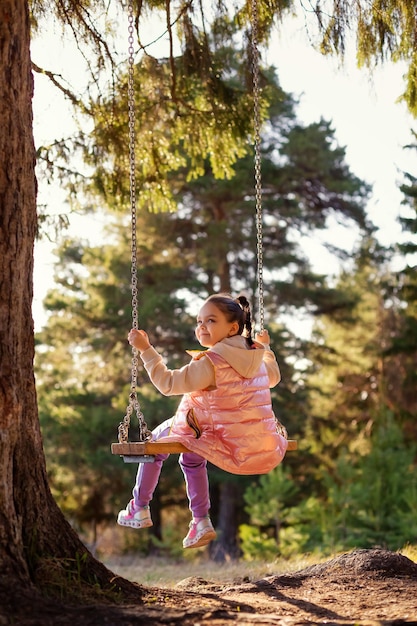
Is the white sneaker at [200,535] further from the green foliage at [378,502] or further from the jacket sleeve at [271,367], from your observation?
the green foliage at [378,502]

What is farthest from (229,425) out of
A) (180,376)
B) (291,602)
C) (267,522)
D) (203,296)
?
(203,296)

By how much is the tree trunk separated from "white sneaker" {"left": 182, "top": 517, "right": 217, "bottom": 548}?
52 cm

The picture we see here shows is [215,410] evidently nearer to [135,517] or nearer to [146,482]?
[146,482]

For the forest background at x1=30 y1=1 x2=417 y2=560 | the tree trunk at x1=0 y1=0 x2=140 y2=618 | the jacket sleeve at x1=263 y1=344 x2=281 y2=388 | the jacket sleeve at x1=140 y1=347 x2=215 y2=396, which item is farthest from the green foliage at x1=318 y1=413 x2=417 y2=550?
the tree trunk at x1=0 y1=0 x2=140 y2=618

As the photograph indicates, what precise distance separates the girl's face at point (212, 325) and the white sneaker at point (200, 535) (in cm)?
92

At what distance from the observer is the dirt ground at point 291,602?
329 cm

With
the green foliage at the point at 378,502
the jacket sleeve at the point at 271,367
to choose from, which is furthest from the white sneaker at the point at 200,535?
the green foliage at the point at 378,502

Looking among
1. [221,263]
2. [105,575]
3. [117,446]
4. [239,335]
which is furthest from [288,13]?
A: [221,263]

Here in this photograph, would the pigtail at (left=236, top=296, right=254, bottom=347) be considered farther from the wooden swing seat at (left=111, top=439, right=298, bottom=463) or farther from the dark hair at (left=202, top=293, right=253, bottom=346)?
the wooden swing seat at (left=111, top=439, right=298, bottom=463)

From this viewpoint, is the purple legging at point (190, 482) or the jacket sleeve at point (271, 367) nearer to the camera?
the purple legging at point (190, 482)

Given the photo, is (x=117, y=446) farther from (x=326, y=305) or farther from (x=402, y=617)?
(x=326, y=305)

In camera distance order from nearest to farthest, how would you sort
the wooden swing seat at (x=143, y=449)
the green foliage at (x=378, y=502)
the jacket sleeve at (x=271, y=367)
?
the wooden swing seat at (x=143, y=449) → the jacket sleeve at (x=271, y=367) → the green foliage at (x=378, y=502)

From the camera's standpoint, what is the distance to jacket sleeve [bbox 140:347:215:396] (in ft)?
13.9

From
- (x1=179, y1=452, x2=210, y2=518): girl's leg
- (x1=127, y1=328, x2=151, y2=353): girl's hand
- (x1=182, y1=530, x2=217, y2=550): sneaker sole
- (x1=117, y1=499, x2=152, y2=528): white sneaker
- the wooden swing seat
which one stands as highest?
(x1=127, y1=328, x2=151, y2=353): girl's hand
